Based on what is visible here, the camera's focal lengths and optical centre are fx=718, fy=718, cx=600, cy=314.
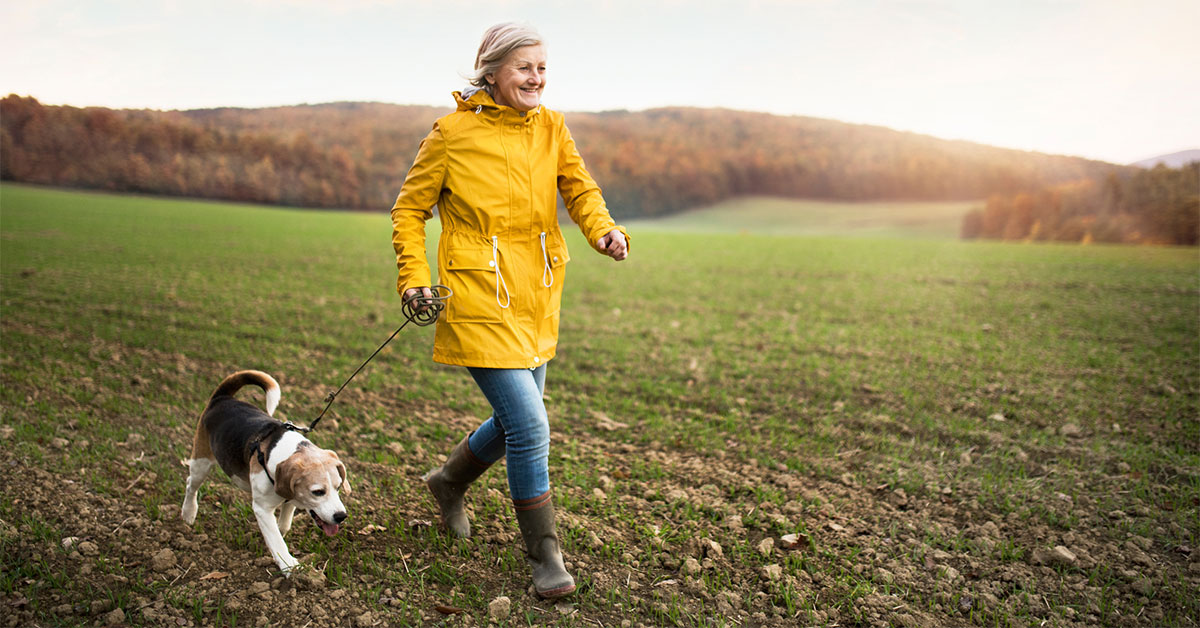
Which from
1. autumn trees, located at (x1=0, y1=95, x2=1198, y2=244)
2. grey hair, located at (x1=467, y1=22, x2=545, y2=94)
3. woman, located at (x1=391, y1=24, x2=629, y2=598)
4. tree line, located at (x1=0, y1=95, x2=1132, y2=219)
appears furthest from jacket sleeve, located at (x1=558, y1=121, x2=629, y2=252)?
tree line, located at (x1=0, y1=95, x2=1132, y2=219)

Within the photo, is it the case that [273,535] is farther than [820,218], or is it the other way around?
[820,218]

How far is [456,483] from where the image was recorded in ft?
11.7

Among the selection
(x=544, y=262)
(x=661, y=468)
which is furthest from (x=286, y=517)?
(x=661, y=468)

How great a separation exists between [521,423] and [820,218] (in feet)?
173

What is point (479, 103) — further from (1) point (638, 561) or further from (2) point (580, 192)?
(1) point (638, 561)

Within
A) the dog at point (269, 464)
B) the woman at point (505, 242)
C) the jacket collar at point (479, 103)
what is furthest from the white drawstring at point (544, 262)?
the dog at point (269, 464)

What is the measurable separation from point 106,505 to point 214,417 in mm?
1000

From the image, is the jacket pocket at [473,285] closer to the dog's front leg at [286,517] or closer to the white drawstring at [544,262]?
the white drawstring at [544,262]

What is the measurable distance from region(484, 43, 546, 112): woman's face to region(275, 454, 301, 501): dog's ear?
5.56 feet

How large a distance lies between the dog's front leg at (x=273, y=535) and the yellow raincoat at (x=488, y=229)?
0.97 m

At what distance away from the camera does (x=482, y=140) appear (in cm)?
297

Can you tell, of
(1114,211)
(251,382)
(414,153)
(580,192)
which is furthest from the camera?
(1114,211)

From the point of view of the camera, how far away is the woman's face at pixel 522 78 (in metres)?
2.87

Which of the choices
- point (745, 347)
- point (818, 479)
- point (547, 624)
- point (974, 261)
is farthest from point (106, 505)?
point (974, 261)
